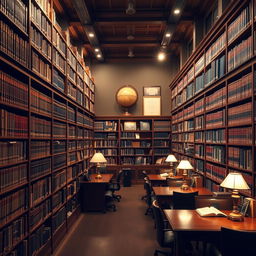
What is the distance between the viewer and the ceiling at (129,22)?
577 cm

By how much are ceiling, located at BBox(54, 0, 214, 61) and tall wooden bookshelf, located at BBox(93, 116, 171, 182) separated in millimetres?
2444

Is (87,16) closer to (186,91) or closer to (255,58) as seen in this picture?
(186,91)

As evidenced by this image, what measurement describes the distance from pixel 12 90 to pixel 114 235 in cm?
306

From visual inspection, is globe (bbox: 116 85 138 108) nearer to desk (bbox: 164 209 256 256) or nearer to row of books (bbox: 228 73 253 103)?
row of books (bbox: 228 73 253 103)

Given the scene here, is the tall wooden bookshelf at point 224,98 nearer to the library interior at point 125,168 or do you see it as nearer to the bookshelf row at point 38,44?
the library interior at point 125,168

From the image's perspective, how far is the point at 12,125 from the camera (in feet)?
8.66

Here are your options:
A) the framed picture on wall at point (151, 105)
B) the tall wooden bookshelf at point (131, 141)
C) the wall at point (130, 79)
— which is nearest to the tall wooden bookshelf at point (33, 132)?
the tall wooden bookshelf at point (131, 141)

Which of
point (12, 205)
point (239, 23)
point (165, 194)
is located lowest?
point (165, 194)

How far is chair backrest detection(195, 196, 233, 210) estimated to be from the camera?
3.35 metres

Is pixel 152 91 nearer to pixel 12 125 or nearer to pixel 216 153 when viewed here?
pixel 216 153

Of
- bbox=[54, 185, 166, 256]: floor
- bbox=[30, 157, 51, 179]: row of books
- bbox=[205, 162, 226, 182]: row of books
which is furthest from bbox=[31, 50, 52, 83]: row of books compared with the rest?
bbox=[205, 162, 226, 182]: row of books

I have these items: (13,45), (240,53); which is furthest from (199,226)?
(13,45)

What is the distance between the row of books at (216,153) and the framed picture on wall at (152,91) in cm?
485

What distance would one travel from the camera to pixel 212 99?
472 cm
